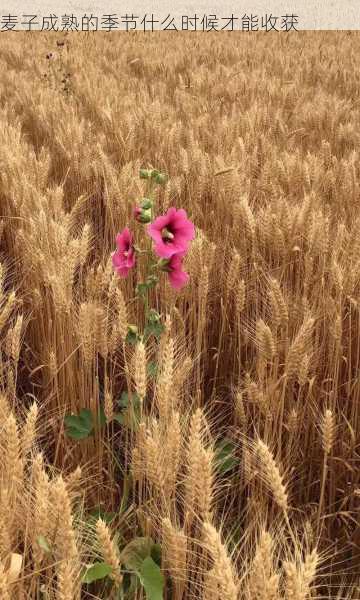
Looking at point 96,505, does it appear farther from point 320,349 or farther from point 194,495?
point 320,349

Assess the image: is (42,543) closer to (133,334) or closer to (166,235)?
(133,334)

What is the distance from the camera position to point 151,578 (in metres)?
0.84

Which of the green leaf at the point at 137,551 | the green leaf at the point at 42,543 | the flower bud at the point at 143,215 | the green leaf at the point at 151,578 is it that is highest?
the flower bud at the point at 143,215

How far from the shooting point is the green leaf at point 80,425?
117 cm

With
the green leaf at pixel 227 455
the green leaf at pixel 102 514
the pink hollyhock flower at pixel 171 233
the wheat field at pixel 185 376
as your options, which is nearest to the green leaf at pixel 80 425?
the wheat field at pixel 185 376

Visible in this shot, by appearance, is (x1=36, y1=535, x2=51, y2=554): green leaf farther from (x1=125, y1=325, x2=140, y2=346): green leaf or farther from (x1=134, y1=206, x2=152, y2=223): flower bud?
(x1=134, y1=206, x2=152, y2=223): flower bud

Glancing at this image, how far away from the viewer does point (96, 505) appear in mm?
1060

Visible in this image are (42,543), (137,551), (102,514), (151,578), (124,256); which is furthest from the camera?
(124,256)

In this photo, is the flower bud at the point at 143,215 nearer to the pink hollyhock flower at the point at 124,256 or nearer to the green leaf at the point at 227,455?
the pink hollyhock flower at the point at 124,256

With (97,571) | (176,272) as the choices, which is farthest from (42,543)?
(176,272)

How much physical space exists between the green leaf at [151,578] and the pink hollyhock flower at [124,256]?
503mm

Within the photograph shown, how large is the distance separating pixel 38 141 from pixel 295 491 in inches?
91.1

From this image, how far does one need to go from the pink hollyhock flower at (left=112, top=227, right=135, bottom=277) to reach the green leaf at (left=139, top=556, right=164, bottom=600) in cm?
50

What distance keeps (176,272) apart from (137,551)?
478 millimetres
